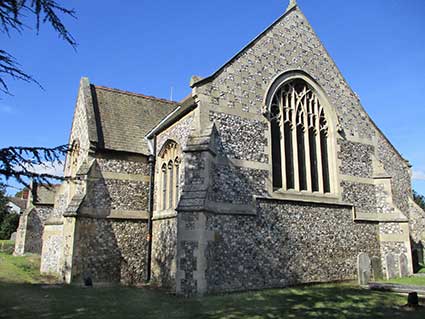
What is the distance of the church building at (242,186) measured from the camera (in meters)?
12.4

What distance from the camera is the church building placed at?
40.8 ft

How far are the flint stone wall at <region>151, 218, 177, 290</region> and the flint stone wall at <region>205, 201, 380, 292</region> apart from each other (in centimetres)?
264

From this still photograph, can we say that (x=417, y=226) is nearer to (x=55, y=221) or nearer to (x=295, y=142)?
(x=295, y=142)

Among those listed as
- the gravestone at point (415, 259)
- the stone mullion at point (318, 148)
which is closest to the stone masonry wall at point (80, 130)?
the stone mullion at point (318, 148)

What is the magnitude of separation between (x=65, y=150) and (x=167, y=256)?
30.6ft

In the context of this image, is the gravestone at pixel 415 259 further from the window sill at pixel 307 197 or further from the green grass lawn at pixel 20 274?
the green grass lawn at pixel 20 274

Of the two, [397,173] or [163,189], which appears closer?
[163,189]

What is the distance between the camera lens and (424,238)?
65.7ft

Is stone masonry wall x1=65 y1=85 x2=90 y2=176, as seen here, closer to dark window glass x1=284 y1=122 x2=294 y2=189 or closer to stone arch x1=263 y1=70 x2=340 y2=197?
stone arch x1=263 y1=70 x2=340 y2=197

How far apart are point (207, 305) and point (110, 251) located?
6828 millimetres

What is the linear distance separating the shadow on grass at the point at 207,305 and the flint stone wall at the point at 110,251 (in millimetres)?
2230

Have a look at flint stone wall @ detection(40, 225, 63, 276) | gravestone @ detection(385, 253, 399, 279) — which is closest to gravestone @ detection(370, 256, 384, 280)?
gravestone @ detection(385, 253, 399, 279)

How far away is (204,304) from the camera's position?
9891mm

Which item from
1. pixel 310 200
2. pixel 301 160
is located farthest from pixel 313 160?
pixel 310 200
